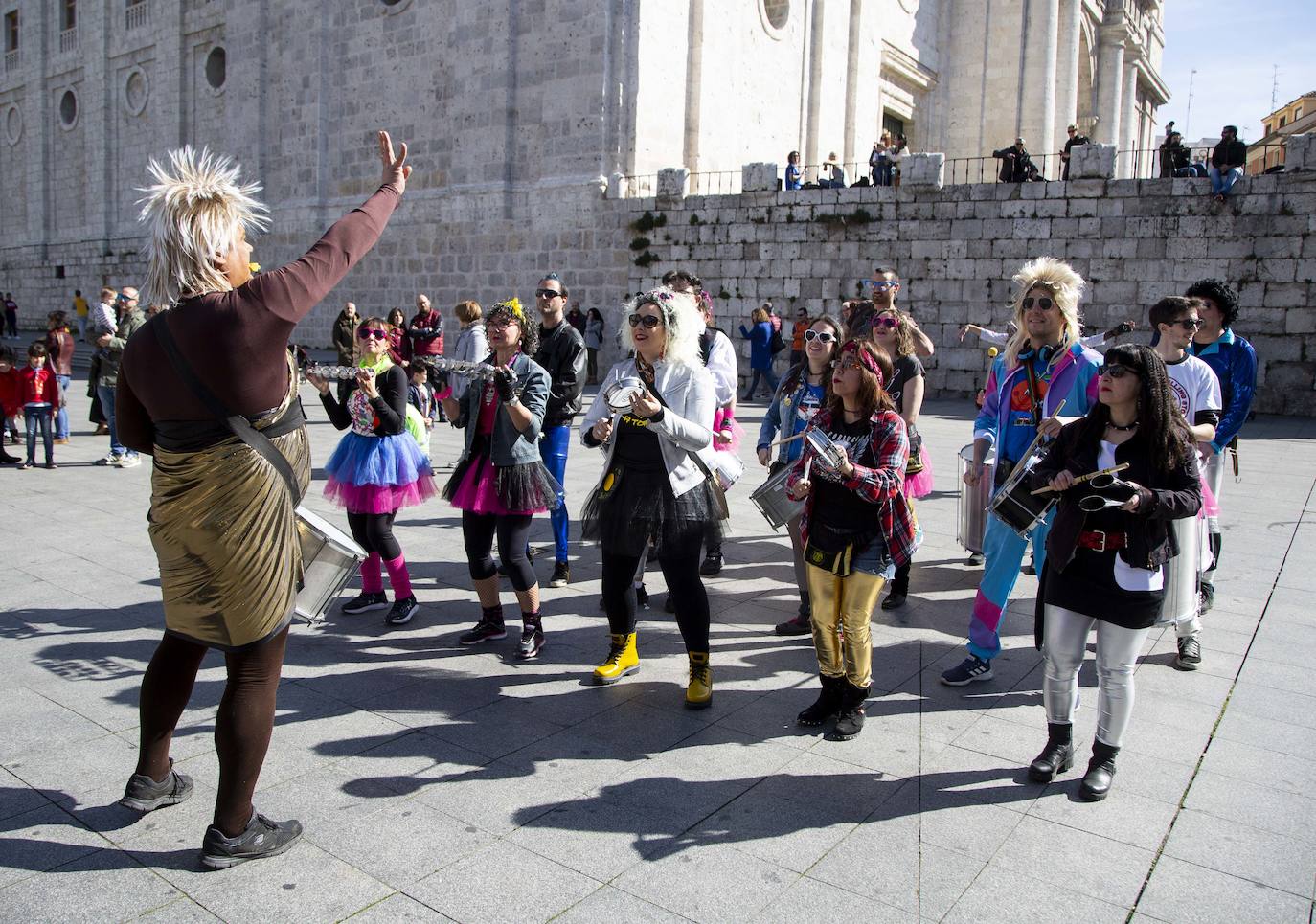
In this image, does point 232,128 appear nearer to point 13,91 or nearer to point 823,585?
point 13,91

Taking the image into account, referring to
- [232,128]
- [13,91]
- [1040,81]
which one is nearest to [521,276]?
[232,128]

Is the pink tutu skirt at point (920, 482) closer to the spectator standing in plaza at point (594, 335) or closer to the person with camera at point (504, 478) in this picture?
the person with camera at point (504, 478)

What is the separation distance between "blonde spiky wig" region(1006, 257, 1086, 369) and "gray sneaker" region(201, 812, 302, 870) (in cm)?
376

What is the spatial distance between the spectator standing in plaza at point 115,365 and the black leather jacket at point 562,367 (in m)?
6.25

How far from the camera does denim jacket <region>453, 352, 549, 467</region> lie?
15.8 feet

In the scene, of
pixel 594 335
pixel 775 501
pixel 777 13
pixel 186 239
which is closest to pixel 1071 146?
pixel 777 13

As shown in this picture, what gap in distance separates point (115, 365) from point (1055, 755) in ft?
36.1

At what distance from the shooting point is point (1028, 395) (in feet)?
14.9

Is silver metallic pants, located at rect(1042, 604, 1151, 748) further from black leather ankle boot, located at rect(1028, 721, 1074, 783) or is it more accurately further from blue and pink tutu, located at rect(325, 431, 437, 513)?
blue and pink tutu, located at rect(325, 431, 437, 513)

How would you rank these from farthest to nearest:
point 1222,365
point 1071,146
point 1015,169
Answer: point 1015,169, point 1071,146, point 1222,365

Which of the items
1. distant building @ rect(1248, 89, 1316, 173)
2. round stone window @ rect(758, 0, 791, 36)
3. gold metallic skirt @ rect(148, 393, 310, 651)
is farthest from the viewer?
distant building @ rect(1248, 89, 1316, 173)

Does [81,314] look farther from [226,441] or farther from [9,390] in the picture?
[226,441]

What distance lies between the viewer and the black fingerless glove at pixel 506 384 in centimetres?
460

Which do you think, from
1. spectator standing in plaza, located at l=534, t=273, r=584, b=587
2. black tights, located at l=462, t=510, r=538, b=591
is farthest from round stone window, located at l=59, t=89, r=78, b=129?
black tights, located at l=462, t=510, r=538, b=591
